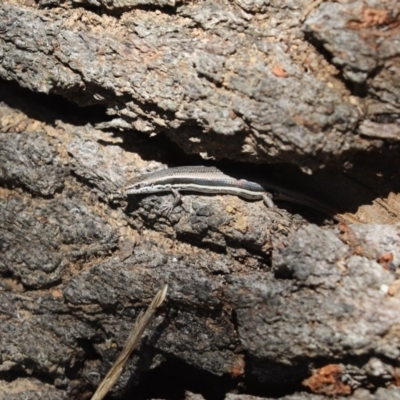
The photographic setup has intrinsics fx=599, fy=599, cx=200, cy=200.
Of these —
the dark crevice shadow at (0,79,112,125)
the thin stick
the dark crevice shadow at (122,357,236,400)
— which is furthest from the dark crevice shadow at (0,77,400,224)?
the dark crevice shadow at (122,357,236,400)

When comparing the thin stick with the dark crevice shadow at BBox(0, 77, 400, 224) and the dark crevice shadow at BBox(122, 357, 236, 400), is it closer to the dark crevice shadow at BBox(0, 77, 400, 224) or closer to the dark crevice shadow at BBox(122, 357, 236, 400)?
the dark crevice shadow at BBox(122, 357, 236, 400)

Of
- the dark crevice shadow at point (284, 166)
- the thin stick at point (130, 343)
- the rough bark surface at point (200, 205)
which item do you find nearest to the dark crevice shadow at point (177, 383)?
the rough bark surface at point (200, 205)

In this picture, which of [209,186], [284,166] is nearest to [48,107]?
[209,186]

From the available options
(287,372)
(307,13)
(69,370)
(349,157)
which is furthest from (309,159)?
(69,370)

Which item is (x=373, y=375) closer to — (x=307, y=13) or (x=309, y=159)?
(x=309, y=159)

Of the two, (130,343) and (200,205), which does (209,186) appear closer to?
(200,205)

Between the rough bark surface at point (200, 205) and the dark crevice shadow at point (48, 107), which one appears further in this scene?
the dark crevice shadow at point (48, 107)

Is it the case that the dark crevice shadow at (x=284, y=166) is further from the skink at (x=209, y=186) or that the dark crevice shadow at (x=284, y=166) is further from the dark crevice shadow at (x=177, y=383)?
the dark crevice shadow at (x=177, y=383)
